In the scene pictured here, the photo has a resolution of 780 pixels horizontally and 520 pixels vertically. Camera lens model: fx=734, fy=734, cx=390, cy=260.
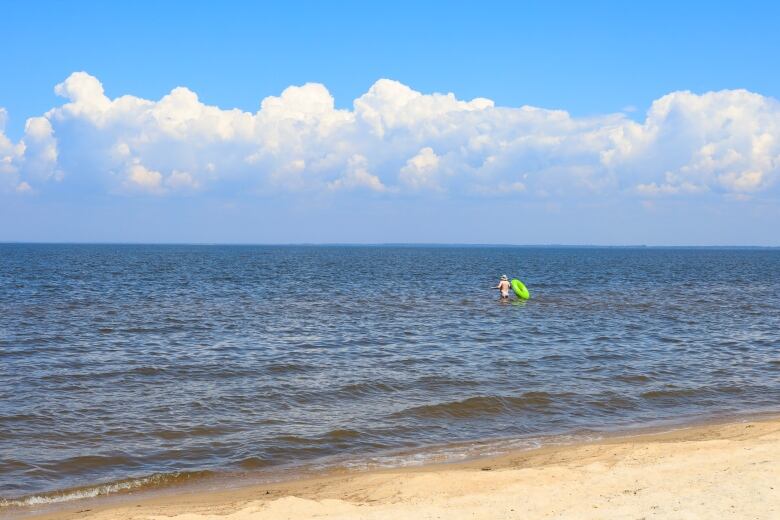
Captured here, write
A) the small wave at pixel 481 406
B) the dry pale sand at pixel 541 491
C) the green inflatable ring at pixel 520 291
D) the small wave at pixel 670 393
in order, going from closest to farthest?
the dry pale sand at pixel 541 491 → the small wave at pixel 481 406 → the small wave at pixel 670 393 → the green inflatable ring at pixel 520 291

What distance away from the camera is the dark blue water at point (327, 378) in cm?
1338

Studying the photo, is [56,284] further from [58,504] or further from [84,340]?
[58,504]

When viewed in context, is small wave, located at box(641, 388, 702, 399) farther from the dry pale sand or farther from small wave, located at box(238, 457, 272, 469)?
small wave, located at box(238, 457, 272, 469)

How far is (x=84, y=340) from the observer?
24.8m

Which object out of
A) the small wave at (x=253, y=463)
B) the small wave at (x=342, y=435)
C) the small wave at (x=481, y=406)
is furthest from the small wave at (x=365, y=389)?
the small wave at (x=253, y=463)

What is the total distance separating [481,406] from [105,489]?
8220 mm

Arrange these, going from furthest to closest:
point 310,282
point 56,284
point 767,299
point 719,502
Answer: point 310,282 → point 56,284 → point 767,299 → point 719,502

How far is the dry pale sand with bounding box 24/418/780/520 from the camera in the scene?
27.7ft

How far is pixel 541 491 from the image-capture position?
374 inches

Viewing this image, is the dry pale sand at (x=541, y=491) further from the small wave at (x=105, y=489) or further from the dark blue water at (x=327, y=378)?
the dark blue water at (x=327, y=378)

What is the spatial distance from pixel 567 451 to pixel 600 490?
337 centimetres

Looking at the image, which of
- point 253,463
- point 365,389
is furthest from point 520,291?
point 253,463

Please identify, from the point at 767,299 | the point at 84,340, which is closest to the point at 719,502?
the point at 84,340

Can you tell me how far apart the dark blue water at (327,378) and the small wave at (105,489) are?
0.36 feet
